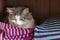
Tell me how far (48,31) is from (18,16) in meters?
0.23

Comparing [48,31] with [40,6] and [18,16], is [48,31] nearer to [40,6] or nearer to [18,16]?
[18,16]

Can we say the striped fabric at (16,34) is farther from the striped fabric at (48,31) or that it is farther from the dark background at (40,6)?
the dark background at (40,6)

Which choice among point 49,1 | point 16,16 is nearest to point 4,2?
point 16,16

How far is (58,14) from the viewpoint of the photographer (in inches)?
42.6

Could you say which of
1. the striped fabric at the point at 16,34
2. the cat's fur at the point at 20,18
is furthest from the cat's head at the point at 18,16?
the striped fabric at the point at 16,34

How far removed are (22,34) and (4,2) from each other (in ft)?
1.32

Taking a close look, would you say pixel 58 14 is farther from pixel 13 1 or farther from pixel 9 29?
pixel 9 29

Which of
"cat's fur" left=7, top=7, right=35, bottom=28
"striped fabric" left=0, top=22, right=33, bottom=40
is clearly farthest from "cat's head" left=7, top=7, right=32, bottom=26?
"striped fabric" left=0, top=22, right=33, bottom=40

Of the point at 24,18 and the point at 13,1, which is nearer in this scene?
the point at 24,18

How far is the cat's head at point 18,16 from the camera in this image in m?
0.89

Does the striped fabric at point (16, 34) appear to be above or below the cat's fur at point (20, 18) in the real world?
below

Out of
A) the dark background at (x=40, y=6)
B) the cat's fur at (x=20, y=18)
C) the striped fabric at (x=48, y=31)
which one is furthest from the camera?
the dark background at (x=40, y=6)

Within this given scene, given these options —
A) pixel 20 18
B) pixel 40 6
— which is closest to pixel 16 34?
pixel 20 18

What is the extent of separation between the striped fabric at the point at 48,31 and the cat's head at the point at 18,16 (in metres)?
0.13
